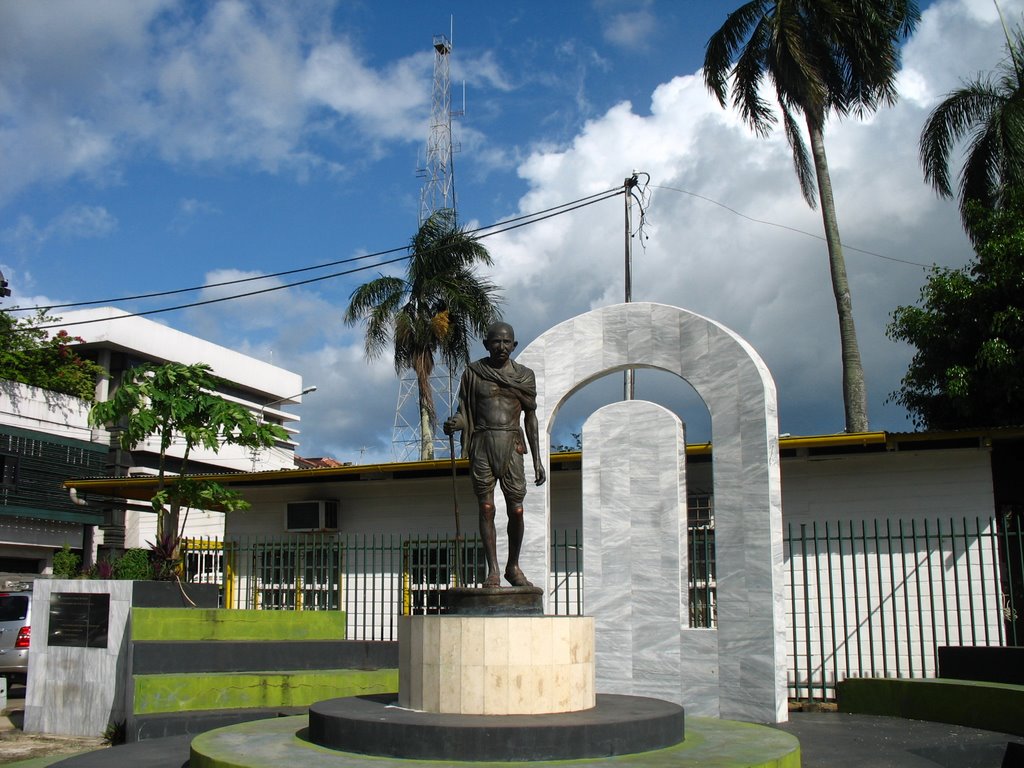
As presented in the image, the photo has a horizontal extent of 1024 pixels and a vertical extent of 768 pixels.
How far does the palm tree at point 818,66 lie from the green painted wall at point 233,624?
11.9m

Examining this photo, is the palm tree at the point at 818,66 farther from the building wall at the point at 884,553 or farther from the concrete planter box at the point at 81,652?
the concrete planter box at the point at 81,652

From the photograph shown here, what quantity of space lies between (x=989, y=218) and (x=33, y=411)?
94.6ft

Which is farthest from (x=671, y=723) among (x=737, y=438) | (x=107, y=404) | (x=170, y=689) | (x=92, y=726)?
(x=107, y=404)

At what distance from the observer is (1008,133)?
21672mm

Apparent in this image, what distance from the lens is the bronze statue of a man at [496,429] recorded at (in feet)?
29.4

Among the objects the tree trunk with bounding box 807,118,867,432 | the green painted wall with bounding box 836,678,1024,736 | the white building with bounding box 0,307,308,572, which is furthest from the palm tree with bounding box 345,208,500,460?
the green painted wall with bounding box 836,678,1024,736

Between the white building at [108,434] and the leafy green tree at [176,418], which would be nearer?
the leafy green tree at [176,418]

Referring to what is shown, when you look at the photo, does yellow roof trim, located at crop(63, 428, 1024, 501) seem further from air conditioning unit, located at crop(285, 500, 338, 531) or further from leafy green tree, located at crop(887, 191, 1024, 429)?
leafy green tree, located at crop(887, 191, 1024, 429)

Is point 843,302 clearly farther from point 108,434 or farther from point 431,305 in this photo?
point 108,434

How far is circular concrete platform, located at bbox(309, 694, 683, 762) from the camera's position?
271 inches

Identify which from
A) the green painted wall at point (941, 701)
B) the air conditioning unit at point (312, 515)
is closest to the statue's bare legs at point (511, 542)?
the green painted wall at point (941, 701)

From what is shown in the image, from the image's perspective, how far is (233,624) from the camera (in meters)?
12.0

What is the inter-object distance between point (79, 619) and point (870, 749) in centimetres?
860

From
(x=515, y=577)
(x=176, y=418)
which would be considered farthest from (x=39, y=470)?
(x=515, y=577)
